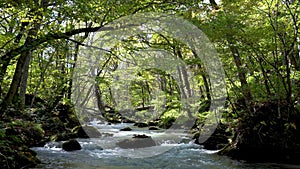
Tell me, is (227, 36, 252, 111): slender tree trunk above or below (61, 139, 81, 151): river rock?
above

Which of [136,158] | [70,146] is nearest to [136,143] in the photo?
[136,158]

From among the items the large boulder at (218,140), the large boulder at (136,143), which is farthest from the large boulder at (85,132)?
the large boulder at (218,140)

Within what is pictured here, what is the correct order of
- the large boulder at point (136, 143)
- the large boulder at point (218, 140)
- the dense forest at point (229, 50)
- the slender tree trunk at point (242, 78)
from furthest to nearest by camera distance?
the large boulder at point (136, 143) < the large boulder at point (218, 140) < the slender tree trunk at point (242, 78) < the dense forest at point (229, 50)

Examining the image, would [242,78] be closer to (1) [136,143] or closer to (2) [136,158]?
(2) [136,158]

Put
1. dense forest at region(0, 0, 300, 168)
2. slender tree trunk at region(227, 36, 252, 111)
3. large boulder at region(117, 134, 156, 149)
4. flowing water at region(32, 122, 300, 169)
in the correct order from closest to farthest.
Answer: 1. dense forest at region(0, 0, 300, 168)
2. flowing water at region(32, 122, 300, 169)
3. slender tree trunk at region(227, 36, 252, 111)
4. large boulder at region(117, 134, 156, 149)

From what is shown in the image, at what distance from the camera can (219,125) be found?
30.6 feet

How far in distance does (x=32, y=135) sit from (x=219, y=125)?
22.2 feet

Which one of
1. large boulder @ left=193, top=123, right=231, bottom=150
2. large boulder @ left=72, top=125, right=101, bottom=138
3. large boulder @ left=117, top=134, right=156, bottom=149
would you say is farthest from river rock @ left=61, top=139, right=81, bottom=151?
large boulder @ left=193, top=123, right=231, bottom=150

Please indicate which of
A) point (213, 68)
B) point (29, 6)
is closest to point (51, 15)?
point (29, 6)

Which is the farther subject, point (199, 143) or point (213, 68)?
point (199, 143)

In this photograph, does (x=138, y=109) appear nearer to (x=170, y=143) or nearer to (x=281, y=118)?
(x=170, y=143)

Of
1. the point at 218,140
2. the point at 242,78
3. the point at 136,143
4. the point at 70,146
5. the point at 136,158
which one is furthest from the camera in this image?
the point at 136,143

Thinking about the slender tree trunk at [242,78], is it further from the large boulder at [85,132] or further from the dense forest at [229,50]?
the large boulder at [85,132]

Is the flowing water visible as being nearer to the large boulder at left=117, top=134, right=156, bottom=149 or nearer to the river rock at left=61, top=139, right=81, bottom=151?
the river rock at left=61, top=139, right=81, bottom=151
